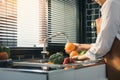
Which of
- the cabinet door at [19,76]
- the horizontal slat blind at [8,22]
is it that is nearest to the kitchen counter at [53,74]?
the cabinet door at [19,76]

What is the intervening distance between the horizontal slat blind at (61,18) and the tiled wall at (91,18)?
0.15m

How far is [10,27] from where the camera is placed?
6.84 feet

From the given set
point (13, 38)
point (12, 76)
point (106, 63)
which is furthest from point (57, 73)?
point (13, 38)

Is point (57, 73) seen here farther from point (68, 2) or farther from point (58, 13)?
point (68, 2)

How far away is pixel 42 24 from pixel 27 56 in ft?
1.30

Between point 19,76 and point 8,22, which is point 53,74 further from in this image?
point 8,22

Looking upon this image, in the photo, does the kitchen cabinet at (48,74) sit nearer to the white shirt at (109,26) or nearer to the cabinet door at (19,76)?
the cabinet door at (19,76)

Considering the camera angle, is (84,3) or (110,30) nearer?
(110,30)

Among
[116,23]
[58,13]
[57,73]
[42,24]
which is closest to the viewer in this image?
[57,73]

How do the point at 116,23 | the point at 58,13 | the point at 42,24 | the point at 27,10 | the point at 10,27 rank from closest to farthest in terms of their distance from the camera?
the point at 116,23 → the point at 10,27 → the point at 27,10 → the point at 42,24 → the point at 58,13

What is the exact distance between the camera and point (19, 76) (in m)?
1.30

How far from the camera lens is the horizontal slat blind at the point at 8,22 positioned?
201 centimetres

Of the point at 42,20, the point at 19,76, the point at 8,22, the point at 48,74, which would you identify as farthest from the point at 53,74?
the point at 42,20

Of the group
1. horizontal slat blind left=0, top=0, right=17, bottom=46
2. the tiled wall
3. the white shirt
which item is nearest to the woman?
the white shirt
